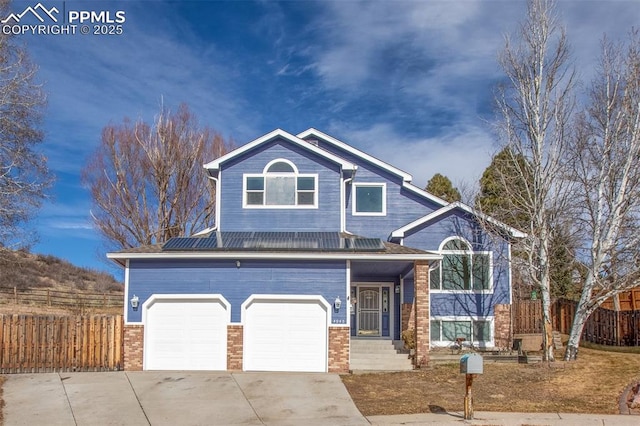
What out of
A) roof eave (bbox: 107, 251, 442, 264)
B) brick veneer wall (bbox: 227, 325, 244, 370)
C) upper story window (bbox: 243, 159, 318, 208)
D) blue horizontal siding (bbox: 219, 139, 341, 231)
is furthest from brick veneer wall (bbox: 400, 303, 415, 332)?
brick veneer wall (bbox: 227, 325, 244, 370)

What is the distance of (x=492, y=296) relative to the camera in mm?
20422

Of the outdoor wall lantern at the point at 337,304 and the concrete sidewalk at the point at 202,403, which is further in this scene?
the outdoor wall lantern at the point at 337,304

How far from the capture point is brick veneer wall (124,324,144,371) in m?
16.4

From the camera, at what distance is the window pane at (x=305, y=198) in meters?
19.7

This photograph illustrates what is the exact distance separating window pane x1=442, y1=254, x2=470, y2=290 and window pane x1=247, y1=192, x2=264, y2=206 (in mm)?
6643

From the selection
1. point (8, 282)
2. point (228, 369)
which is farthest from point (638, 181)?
point (8, 282)

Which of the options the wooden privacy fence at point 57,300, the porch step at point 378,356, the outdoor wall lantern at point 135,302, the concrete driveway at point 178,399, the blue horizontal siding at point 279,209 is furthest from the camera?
the wooden privacy fence at point 57,300

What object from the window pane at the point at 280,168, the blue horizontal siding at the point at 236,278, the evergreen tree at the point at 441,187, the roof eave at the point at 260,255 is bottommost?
the blue horizontal siding at the point at 236,278

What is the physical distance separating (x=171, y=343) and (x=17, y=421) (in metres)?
5.57

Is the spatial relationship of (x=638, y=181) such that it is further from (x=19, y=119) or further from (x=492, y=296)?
(x=19, y=119)

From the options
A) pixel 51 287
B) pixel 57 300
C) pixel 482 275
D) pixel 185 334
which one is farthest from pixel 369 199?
pixel 51 287

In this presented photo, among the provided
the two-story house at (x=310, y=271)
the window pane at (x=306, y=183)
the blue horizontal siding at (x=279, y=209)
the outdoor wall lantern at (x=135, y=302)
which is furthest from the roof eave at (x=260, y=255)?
the window pane at (x=306, y=183)

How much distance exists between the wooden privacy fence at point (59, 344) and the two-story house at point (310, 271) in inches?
19.1

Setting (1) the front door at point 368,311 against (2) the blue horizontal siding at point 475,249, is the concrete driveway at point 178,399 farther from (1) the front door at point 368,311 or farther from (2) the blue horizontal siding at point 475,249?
(2) the blue horizontal siding at point 475,249
